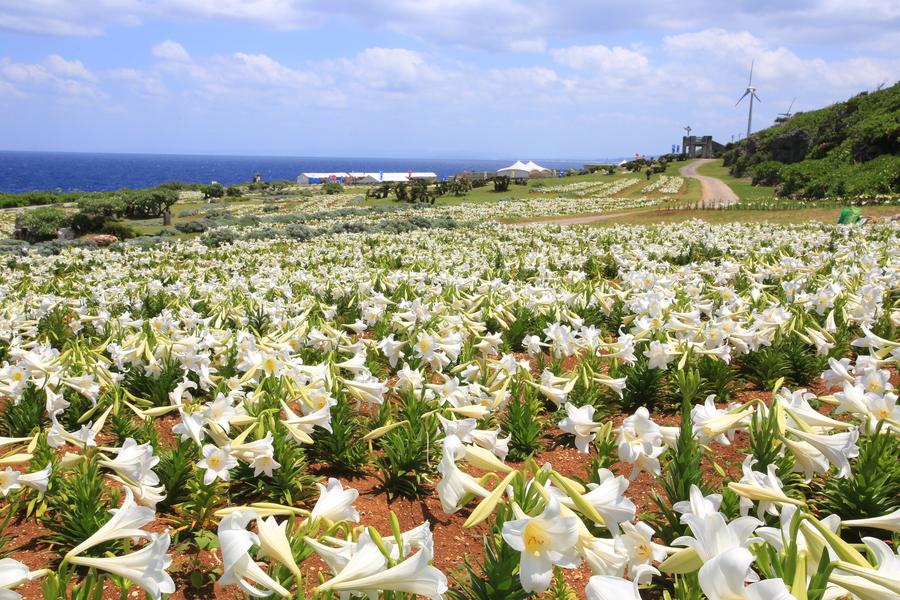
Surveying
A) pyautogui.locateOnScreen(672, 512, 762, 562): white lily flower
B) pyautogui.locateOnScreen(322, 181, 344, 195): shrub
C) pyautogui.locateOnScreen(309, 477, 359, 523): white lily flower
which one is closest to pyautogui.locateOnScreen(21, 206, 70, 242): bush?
pyautogui.locateOnScreen(309, 477, 359, 523): white lily flower

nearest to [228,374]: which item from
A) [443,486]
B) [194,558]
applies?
[194,558]

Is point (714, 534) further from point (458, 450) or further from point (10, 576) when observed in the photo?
point (10, 576)

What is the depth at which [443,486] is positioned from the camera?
205 centimetres

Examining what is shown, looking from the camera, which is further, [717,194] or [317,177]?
[317,177]

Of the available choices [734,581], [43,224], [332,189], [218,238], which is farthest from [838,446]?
[332,189]

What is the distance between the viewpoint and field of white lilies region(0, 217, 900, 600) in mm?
1668

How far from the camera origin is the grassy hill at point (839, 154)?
30125mm

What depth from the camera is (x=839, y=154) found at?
127 ft

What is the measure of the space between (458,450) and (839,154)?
4608 centimetres

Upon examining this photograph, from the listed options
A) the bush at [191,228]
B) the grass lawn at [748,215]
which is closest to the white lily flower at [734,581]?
the grass lawn at [748,215]

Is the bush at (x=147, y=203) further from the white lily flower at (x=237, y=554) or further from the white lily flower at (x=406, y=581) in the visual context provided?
the white lily flower at (x=406, y=581)

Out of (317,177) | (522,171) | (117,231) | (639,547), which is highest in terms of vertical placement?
(522,171)

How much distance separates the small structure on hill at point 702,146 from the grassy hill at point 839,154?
136ft

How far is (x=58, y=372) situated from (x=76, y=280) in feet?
25.0
